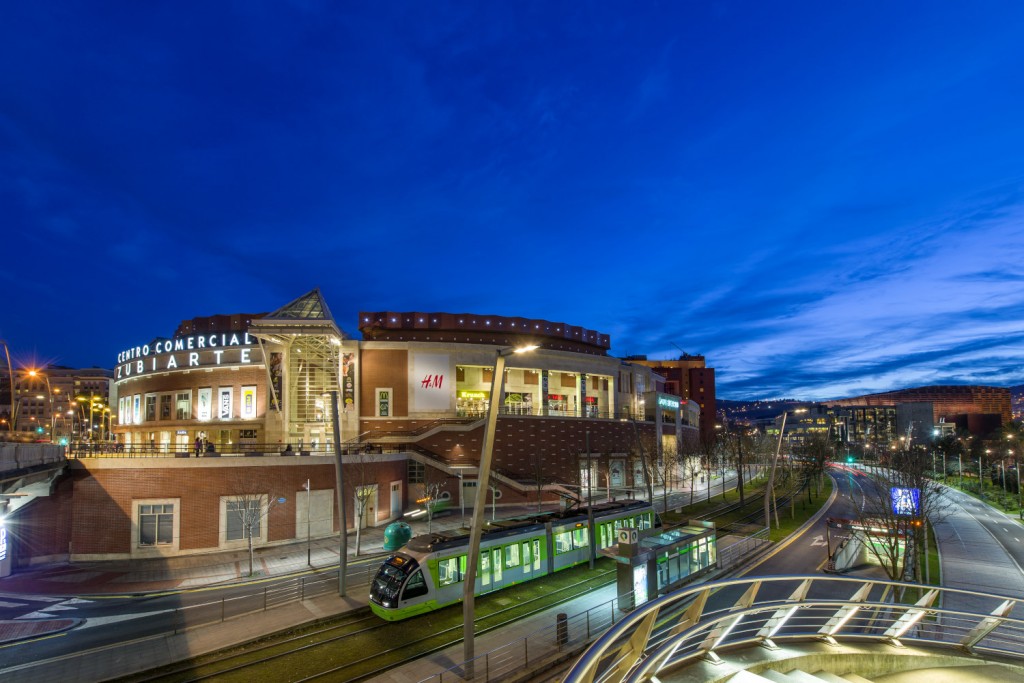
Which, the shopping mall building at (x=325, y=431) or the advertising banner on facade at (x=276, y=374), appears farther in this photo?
the advertising banner on facade at (x=276, y=374)

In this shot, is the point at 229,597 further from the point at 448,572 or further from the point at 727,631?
the point at 727,631

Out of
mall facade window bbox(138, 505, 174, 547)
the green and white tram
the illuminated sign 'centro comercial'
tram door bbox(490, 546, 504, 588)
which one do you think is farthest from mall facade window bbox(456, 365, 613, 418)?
tram door bbox(490, 546, 504, 588)

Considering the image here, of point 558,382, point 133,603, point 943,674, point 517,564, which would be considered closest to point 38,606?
point 133,603

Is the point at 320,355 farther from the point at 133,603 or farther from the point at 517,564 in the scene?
the point at 517,564

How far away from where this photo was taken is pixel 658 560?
24078 mm

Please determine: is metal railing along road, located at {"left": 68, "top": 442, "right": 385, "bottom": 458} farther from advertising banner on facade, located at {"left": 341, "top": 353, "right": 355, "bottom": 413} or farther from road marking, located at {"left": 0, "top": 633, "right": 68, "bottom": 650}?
road marking, located at {"left": 0, "top": 633, "right": 68, "bottom": 650}

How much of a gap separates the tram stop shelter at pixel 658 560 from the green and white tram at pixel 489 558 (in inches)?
118

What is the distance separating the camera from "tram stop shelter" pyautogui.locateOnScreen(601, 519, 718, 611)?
22172 millimetres

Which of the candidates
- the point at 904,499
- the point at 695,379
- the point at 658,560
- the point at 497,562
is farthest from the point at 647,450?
the point at 695,379

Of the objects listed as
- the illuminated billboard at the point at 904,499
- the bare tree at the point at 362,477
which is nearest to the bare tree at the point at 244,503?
the bare tree at the point at 362,477

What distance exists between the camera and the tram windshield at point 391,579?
20.3 metres

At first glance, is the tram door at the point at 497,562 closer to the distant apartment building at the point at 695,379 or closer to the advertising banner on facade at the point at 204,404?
the advertising banner on facade at the point at 204,404

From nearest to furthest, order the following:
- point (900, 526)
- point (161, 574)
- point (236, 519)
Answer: point (161, 574)
point (900, 526)
point (236, 519)

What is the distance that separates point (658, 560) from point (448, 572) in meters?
9.47
